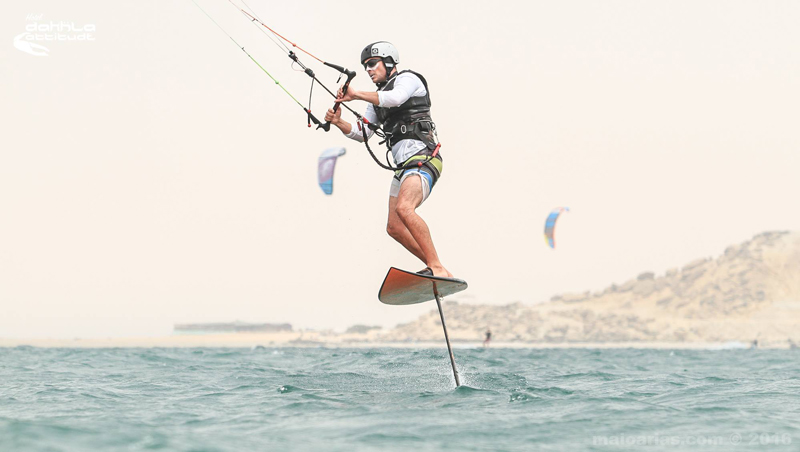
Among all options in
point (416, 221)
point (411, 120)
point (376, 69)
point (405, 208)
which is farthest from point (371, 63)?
point (416, 221)

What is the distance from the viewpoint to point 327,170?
2145cm

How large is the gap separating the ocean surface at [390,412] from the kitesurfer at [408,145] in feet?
5.38

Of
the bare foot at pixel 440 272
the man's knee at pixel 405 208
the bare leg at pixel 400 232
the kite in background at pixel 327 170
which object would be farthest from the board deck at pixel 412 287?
the kite in background at pixel 327 170

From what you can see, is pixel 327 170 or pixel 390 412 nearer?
pixel 390 412

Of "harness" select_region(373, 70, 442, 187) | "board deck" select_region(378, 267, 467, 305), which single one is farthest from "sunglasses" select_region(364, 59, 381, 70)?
"board deck" select_region(378, 267, 467, 305)

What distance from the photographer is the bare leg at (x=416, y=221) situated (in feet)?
28.7

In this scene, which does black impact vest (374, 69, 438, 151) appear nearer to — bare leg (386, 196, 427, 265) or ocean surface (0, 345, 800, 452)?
bare leg (386, 196, 427, 265)

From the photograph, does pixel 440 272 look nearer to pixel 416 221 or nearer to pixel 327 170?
pixel 416 221

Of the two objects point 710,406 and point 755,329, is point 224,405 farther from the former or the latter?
point 755,329

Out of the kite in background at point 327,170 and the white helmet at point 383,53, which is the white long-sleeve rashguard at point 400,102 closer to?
the white helmet at point 383,53

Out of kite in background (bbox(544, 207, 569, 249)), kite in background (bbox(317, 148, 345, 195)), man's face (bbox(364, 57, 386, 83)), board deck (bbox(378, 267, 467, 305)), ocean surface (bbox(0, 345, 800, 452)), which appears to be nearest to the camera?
ocean surface (bbox(0, 345, 800, 452))

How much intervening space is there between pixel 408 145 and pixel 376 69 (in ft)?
2.96

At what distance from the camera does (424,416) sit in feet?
22.2

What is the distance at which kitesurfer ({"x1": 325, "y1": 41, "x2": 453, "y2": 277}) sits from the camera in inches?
346
